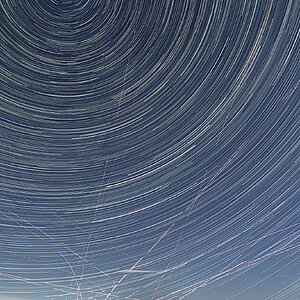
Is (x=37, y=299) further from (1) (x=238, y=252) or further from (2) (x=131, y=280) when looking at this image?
(1) (x=238, y=252)

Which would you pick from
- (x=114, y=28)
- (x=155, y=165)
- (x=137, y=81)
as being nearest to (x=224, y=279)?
(x=155, y=165)

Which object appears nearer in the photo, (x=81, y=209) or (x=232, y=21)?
(x=232, y=21)

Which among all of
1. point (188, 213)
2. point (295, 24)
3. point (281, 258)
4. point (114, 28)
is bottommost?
point (281, 258)

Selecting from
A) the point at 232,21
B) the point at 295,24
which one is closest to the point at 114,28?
the point at 232,21

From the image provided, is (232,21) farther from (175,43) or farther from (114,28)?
→ (114,28)

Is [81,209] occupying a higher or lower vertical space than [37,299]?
higher

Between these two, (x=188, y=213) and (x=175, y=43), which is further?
(x=188, y=213)
